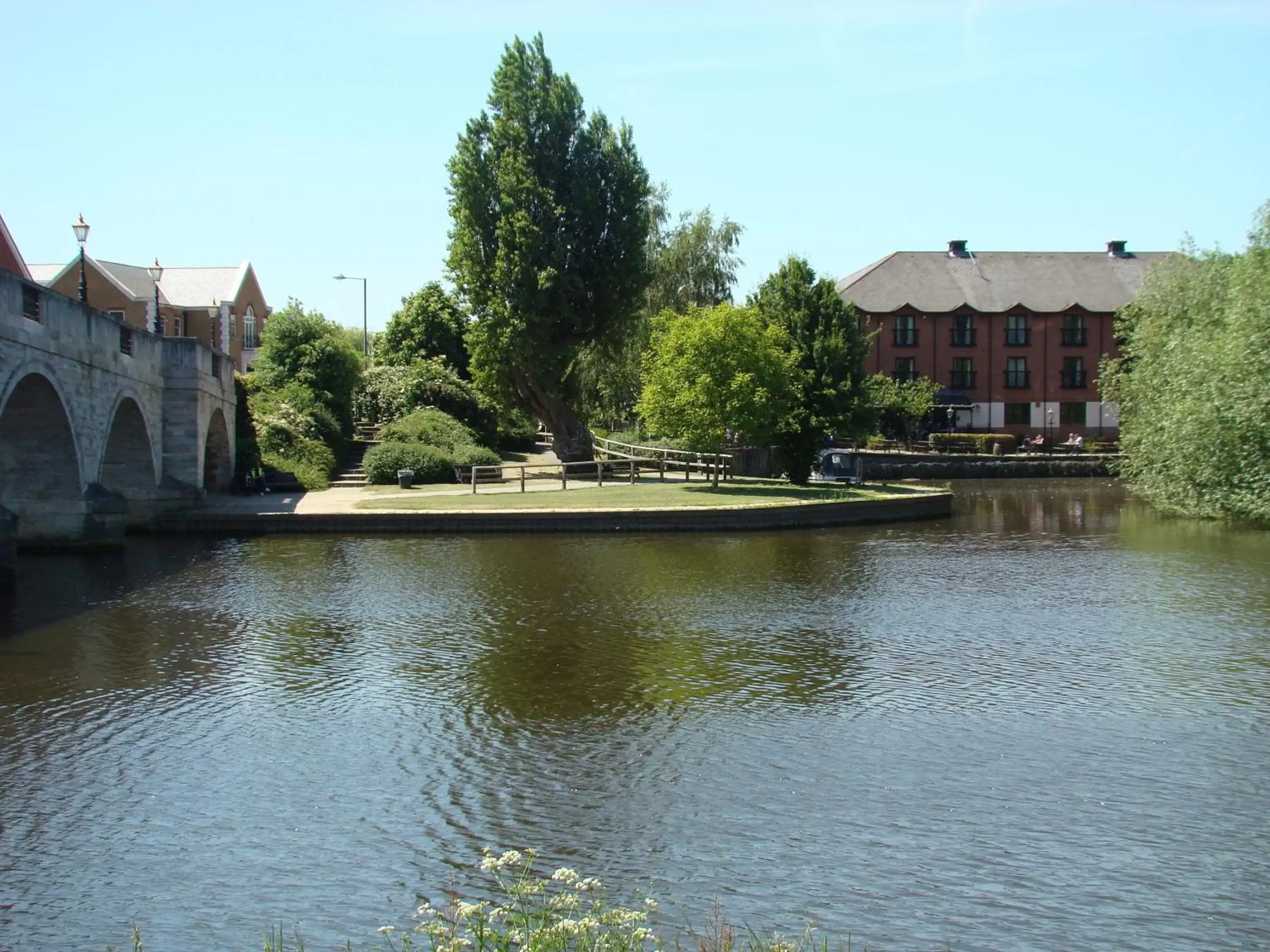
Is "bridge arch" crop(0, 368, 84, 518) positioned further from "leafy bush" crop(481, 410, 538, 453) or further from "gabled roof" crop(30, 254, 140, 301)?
"gabled roof" crop(30, 254, 140, 301)

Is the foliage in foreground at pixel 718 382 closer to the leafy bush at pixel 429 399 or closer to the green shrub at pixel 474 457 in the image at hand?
the green shrub at pixel 474 457

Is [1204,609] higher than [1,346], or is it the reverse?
[1,346]

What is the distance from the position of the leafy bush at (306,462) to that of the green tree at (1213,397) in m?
26.3

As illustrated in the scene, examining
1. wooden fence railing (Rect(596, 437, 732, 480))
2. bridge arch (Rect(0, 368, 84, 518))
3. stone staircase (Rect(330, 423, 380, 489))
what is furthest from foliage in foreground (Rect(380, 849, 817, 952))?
stone staircase (Rect(330, 423, 380, 489))

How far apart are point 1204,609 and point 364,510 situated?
70.0 feet

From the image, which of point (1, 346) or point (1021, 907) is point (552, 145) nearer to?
point (1, 346)

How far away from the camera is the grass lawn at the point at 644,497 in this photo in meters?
33.7

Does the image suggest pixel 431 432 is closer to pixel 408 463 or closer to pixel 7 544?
pixel 408 463

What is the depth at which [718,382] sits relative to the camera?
126 feet

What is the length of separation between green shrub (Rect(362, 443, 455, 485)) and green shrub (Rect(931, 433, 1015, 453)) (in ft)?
101

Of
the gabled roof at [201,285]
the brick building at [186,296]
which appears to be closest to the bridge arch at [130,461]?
the brick building at [186,296]

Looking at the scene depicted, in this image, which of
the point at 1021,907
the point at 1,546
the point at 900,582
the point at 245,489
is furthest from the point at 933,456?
the point at 1021,907

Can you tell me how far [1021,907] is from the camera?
792 cm

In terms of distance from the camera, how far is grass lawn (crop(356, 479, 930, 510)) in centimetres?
3372
